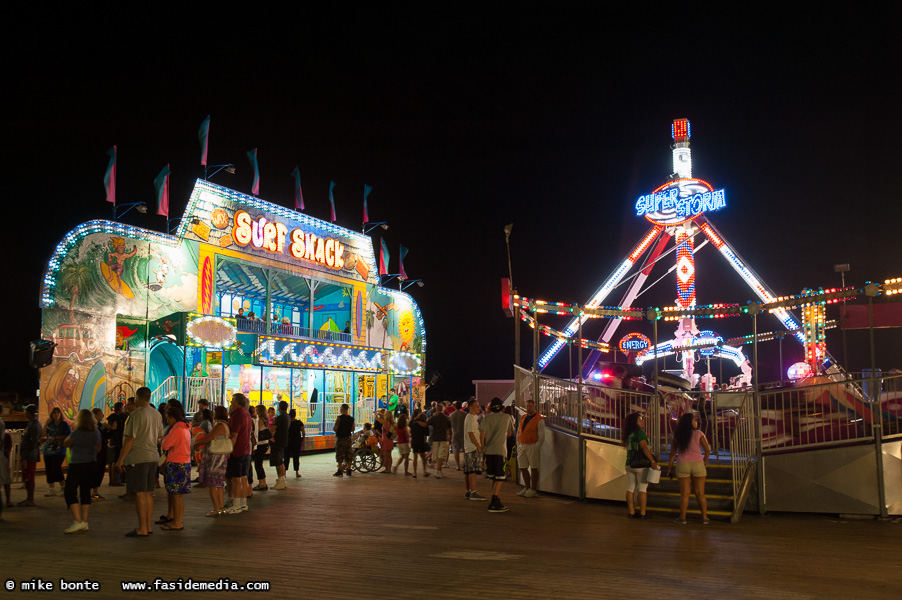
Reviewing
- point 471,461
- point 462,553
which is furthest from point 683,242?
point 462,553

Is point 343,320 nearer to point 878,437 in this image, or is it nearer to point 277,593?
point 878,437

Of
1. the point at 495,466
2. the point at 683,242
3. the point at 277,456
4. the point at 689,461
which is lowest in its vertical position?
the point at 277,456

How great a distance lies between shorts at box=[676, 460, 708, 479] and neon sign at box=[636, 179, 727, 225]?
72.4 feet

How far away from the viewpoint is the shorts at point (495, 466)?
10.4m

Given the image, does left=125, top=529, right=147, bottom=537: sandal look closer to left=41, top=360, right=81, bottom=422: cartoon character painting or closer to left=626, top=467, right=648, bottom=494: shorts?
left=626, top=467, right=648, bottom=494: shorts

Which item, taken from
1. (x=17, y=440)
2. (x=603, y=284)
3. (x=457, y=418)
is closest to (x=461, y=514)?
(x=457, y=418)

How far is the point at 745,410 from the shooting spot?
10633mm

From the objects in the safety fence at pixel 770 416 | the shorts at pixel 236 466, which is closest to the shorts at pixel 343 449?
the safety fence at pixel 770 416

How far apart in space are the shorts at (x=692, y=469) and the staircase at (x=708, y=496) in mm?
812

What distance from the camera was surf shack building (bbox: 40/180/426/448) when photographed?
59.1ft

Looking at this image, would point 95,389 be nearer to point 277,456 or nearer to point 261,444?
point 261,444

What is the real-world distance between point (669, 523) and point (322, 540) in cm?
446

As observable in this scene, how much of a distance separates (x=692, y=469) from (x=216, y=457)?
617cm

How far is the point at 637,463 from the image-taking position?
9.70 m
